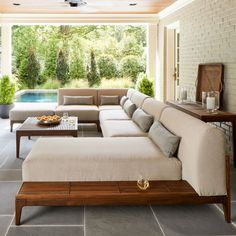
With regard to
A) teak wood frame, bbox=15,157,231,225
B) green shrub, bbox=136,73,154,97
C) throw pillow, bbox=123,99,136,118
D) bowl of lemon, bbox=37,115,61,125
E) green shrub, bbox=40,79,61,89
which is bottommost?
teak wood frame, bbox=15,157,231,225

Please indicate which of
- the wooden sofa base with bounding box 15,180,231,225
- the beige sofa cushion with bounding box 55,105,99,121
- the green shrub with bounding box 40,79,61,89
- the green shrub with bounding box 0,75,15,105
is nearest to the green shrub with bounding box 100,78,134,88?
the green shrub with bounding box 40,79,61,89

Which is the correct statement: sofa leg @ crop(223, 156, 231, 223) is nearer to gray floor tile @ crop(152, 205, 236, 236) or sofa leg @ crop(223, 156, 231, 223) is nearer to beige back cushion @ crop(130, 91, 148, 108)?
gray floor tile @ crop(152, 205, 236, 236)

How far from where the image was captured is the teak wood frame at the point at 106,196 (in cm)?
315

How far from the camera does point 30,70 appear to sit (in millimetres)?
15109

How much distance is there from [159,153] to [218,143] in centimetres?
69

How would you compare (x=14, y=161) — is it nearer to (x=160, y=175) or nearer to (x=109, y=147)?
(x=109, y=147)

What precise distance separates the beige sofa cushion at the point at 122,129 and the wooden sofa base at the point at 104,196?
1770 mm

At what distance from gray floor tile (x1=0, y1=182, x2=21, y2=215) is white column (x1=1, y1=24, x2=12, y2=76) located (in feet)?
20.9

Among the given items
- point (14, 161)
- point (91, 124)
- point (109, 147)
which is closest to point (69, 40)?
point (91, 124)

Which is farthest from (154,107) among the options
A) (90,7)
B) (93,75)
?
(93,75)

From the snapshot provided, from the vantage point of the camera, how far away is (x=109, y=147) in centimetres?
390

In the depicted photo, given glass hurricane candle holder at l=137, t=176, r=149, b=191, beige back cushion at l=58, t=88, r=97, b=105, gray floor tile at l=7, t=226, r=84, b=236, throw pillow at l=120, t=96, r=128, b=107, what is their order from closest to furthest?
gray floor tile at l=7, t=226, r=84, b=236, glass hurricane candle holder at l=137, t=176, r=149, b=191, throw pillow at l=120, t=96, r=128, b=107, beige back cushion at l=58, t=88, r=97, b=105

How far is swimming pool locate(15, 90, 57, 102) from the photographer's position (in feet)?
48.4

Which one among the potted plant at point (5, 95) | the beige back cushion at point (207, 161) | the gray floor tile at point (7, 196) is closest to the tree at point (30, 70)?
the potted plant at point (5, 95)
